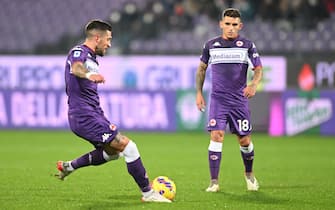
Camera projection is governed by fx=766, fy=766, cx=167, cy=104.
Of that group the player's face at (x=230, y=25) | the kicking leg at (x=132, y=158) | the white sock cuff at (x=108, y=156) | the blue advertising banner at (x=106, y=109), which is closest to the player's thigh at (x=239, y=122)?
the player's face at (x=230, y=25)

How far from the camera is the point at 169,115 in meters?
20.1

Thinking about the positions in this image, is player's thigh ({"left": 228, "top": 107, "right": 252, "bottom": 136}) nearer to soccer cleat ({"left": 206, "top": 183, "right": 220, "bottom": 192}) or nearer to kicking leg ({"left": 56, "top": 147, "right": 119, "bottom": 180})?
soccer cleat ({"left": 206, "top": 183, "right": 220, "bottom": 192})

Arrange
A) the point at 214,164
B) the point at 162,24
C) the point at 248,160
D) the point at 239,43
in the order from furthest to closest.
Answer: the point at 162,24, the point at 248,160, the point at 239,43, the point at 214,164

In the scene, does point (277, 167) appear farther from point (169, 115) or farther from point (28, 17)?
point (28, 17)

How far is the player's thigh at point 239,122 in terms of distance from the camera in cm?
Answer: 964

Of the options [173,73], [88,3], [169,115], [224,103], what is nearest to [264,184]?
[224,103]

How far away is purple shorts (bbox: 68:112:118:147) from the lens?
807cm

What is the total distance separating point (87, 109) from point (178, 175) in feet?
11.1

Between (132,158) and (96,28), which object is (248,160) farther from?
(96,28)

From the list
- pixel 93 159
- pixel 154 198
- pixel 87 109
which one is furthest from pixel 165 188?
pixel 87 109

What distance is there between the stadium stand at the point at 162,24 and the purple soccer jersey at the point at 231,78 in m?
13.1

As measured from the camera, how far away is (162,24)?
2416 cm

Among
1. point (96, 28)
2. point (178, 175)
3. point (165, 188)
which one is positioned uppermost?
point (96, 28)

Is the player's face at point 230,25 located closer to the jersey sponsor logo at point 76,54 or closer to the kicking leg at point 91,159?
the kicking leg at point 91,159
